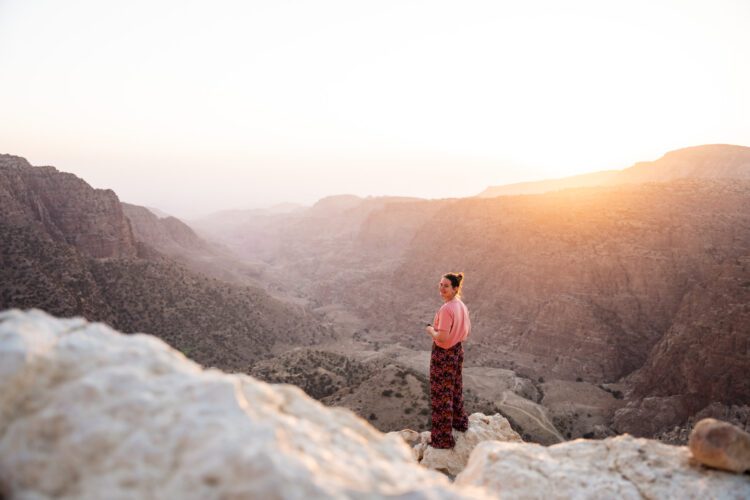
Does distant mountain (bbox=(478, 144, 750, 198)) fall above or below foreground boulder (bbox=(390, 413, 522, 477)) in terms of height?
above

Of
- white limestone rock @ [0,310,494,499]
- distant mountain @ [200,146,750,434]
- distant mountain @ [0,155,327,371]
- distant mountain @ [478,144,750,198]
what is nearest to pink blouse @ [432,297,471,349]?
white limestone rock @ [0,310,494,499]

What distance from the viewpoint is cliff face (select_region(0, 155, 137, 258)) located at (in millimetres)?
33688

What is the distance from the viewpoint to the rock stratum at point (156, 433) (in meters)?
1.95

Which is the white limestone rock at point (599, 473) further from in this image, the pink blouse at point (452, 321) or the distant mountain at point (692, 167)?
the distant mountain at point (692, 167)

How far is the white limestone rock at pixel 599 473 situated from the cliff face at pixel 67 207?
38052 millimetres

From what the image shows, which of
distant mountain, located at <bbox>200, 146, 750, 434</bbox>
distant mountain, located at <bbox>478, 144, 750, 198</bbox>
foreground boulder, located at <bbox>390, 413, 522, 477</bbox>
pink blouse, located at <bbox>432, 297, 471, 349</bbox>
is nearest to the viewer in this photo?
pink blouse, located at <bbox>432, 297, 471, 349</bbox>

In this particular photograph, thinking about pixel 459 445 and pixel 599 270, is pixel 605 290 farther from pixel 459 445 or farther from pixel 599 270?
pixel 459 445

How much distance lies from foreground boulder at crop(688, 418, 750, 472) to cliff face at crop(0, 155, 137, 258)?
39.7m

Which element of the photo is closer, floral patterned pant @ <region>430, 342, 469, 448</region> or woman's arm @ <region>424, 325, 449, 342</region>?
woman's arm @ <region>424, 325, 449, 342</region>

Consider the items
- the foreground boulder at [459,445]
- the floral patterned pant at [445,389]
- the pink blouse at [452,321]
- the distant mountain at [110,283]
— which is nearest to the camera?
the pink blouse at [452,321]

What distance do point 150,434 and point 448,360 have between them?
498 centimetres

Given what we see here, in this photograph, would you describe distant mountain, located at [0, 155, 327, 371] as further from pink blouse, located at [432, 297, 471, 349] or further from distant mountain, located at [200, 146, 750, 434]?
pink blouse, located at [432, 297, 471, 349]

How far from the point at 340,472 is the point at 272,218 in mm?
154771

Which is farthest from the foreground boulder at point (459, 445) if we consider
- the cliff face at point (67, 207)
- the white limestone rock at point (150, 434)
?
the cliff face at point (67, 207)
